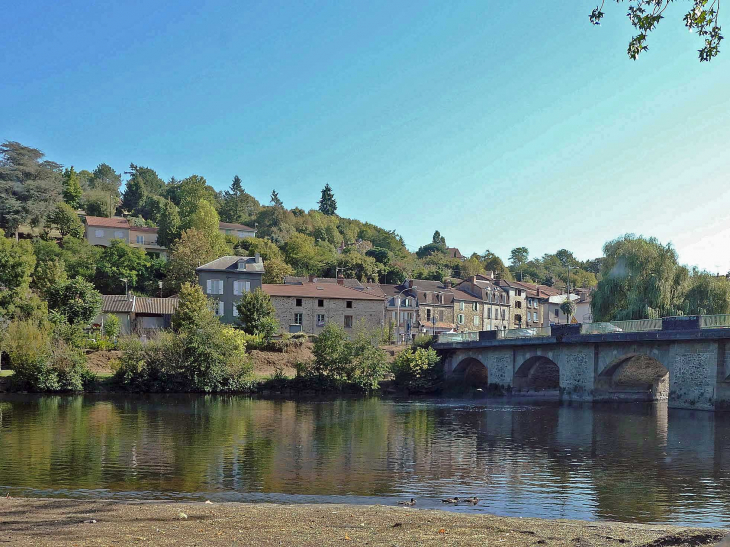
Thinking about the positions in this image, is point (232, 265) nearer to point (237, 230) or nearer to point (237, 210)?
point (237, 230)

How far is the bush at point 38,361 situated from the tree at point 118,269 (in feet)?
94.3

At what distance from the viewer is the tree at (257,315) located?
65562mm

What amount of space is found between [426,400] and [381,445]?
2582 centimetres

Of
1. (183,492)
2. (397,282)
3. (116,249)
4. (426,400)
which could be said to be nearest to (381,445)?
(183,492)

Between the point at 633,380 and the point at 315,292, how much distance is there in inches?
1353

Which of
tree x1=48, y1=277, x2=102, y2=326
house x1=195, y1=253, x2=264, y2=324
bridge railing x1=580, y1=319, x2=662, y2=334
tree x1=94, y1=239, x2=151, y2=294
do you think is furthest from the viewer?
tree x1=94, y1=239, x2=151, y2=294

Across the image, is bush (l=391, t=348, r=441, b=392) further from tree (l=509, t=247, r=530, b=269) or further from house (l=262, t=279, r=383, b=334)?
tree (l=509, t=247, r=530, b=269)

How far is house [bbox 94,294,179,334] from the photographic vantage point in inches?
2712

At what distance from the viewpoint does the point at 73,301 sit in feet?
189

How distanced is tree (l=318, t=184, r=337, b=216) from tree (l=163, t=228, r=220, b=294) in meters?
84.8

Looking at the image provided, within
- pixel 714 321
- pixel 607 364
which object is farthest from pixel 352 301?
pixel 714 321

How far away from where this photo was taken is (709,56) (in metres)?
10.2

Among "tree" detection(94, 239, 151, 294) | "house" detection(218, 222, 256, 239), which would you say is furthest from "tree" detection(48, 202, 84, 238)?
"house" detection(218, 222, 256, 239)

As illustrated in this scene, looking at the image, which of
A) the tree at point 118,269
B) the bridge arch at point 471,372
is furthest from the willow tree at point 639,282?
the tree at point 118,269
